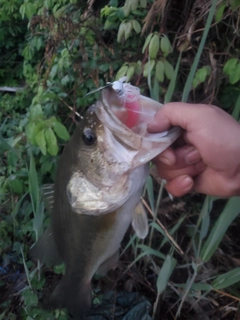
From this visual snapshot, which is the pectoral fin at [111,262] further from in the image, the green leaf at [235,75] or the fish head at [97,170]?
the green leaf at [235,75]

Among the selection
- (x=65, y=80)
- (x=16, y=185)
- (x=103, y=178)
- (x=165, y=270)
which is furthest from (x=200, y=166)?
(x=65, y=80)

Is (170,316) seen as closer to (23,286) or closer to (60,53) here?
(23,286)

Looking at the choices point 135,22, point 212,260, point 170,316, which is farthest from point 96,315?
point 135,22

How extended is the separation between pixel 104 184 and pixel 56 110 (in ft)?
5.06

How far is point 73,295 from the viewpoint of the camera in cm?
156

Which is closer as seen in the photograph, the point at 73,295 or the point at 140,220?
the point at 140,220

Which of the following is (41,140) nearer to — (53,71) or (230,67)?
(230,67)

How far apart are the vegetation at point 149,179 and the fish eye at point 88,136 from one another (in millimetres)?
600

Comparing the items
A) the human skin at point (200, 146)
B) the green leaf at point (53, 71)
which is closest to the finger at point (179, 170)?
the human skin at point (200, 146)

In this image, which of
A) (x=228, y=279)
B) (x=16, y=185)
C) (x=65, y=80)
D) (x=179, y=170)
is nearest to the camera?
(x=179, y=170)

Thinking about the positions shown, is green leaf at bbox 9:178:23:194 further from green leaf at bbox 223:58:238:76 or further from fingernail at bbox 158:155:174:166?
fingernail at bbox 158:155:174:166

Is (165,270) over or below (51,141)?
below

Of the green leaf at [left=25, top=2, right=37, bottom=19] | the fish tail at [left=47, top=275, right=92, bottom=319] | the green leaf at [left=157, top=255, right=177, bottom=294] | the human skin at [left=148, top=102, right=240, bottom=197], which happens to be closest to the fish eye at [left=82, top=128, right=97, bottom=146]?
the human skin at [left=148, top=102, right=240, bottom=197]

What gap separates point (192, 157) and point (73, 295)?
70 cm
